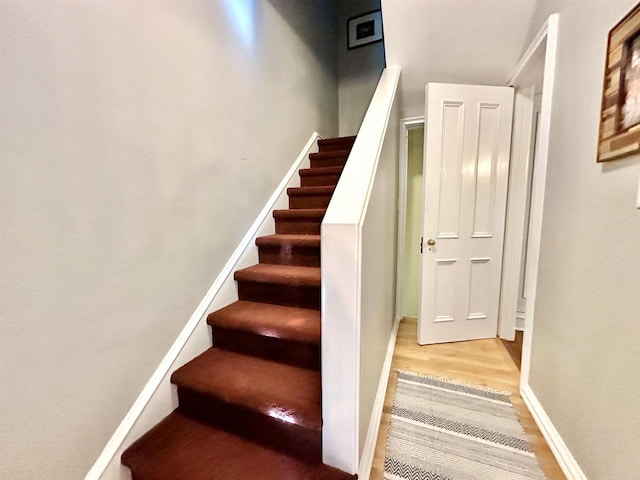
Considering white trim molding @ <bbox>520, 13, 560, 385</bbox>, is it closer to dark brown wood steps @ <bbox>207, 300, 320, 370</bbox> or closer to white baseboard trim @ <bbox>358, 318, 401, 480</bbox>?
white baseboard trim @ <bbox>358, 318, 401, 480</bbox>

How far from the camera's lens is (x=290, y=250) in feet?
5.90

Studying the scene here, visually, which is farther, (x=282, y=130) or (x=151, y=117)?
(x=282, y=130)

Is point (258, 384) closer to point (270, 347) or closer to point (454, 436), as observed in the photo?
point (270, 347)

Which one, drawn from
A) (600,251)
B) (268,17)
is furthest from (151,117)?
(600,251)

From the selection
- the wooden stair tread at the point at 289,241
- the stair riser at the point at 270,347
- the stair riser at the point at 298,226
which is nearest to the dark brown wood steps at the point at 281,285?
the wooden stair tread at the point at 289,241

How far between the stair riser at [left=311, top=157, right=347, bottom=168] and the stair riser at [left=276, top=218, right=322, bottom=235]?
80 cm

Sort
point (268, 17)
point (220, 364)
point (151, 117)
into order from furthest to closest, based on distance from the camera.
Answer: point (268, 17) → point (220, 364) → point (151, 117)

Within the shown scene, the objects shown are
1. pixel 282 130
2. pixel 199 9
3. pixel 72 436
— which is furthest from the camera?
pixel 282 130

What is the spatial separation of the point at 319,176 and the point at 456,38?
1373 millimetres

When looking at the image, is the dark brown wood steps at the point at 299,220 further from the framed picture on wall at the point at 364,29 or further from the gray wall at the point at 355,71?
the framed picture on wall at the point at 364,29

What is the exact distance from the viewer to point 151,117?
119cm

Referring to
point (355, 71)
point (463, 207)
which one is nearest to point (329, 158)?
point (463, 207)

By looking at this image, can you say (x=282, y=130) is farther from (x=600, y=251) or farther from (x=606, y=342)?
(x=606, y=342)

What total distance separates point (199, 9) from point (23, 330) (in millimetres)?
1623
